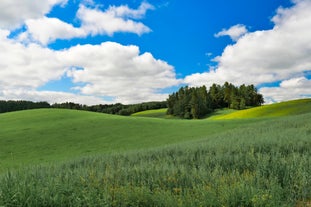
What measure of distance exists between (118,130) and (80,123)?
9.02m

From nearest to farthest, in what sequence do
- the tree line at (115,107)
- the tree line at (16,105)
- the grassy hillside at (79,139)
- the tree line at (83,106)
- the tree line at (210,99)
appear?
the grassy hillside at (79,139)
the tree line at (210,99)
the tree line at (16,105)
the tree line at (83,106)
the tree line at (115,107)

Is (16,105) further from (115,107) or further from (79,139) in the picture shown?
(79,139)

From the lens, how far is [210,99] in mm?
102250

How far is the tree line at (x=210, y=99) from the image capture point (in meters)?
92.7

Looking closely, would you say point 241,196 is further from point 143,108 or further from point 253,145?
point 143,108

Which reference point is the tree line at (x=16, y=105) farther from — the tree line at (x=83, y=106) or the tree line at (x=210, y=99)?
the tree line at (x=210, y=99)

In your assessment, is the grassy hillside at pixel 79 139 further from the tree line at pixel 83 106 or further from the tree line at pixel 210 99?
the tree line at pixel 83 106

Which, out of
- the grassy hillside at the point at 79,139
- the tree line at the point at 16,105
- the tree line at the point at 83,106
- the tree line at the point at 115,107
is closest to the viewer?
the grassy hillside at the point at 79,139

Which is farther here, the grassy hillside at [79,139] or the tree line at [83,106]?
the tree line at [83,106]

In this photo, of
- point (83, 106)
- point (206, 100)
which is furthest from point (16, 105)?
point (206, 100)

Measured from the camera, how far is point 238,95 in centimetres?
10019

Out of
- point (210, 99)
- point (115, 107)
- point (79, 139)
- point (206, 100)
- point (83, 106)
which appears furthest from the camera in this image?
point (83, 106)

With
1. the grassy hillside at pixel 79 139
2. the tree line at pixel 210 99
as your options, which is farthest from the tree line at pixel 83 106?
the grassy hillside at pixel 79 139

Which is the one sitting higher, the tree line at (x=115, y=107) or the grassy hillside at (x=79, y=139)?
the tree line at (x=115, y=107)
